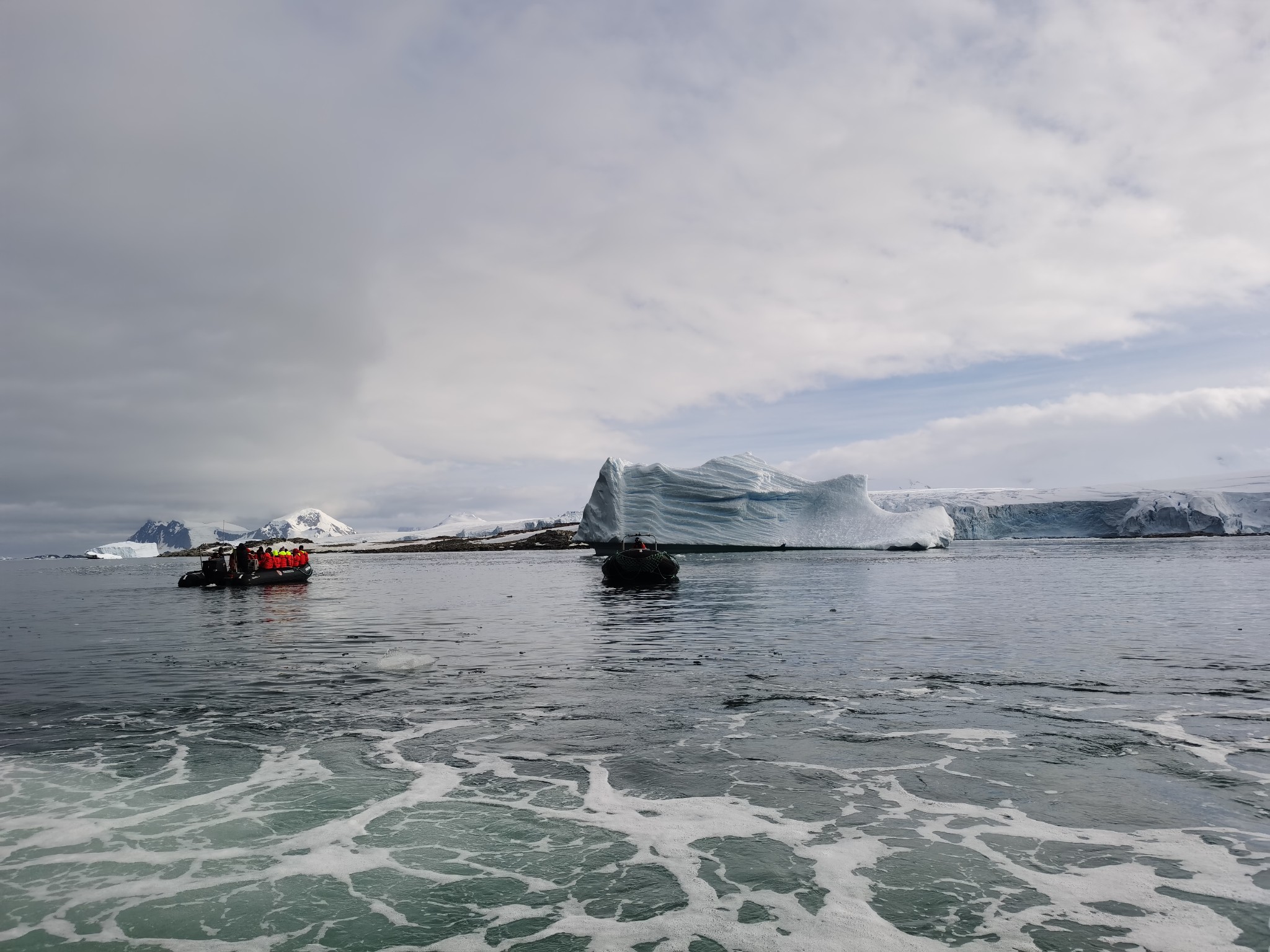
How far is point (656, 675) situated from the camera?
15.0 m

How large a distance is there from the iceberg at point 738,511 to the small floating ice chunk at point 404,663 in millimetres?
53747

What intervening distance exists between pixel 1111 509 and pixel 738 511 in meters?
68.2

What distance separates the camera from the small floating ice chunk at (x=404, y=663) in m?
16.3

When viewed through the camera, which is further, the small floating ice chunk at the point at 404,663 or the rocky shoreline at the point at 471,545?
the rocky shoreline at the point at 471,545

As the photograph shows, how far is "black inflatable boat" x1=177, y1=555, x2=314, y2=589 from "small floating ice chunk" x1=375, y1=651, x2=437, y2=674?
118ft

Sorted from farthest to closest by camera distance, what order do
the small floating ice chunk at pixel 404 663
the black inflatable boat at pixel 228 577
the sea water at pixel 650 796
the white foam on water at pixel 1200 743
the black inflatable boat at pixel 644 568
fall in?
the black inflatable boat at pixel 228 577 → the black inflatable boat at pixel 644 568 → the small floating ice chunk at pixel 404 663 → the white foam on water at pixel 1200 743 → the sea water at pixel 650 796

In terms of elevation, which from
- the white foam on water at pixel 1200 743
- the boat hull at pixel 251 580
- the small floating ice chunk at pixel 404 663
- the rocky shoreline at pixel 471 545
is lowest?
the white foam on water at pixel 1200 743

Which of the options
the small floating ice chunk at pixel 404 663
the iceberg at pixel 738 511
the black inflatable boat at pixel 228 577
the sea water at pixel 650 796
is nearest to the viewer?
the sea water at pixel 650 796

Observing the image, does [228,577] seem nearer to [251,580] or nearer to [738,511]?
[251,580]

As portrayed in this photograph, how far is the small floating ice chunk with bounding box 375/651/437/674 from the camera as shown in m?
16.3

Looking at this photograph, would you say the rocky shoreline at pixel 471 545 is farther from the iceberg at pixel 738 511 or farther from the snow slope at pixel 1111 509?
the iceberg at pixel 738 511

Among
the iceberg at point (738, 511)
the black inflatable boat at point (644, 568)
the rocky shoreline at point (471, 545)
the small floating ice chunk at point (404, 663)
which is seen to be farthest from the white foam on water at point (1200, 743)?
the rocky shoreline at point (471, 545)

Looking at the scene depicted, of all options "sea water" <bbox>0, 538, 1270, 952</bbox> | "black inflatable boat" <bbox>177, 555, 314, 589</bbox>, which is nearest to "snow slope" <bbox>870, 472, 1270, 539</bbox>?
"black inflatable boat" <bbox>177, 555, 314, 589</bbox>

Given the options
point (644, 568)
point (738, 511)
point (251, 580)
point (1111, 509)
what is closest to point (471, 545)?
point (738, 511)
